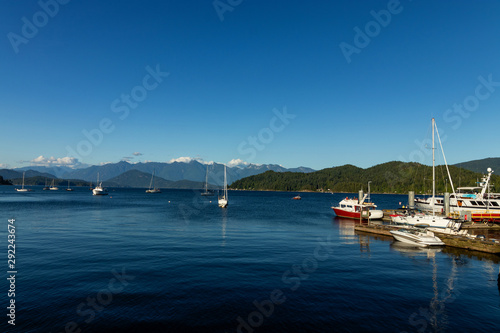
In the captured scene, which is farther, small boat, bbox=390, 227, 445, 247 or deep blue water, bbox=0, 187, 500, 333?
small boat, bbox=390, 227, 445, 247

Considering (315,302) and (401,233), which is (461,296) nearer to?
(315,302)

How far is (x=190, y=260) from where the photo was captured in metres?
32.3

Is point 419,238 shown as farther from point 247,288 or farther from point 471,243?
point 247,288

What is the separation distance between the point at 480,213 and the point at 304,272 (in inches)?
2363

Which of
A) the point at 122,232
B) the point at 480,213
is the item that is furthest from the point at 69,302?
the point at 480,213

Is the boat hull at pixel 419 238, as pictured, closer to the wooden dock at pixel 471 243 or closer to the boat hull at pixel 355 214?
the wooden dock at pixel 471 243

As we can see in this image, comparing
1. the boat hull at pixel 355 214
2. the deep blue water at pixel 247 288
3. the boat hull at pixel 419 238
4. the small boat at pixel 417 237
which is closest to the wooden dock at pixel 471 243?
the small boat at pixel 417 237

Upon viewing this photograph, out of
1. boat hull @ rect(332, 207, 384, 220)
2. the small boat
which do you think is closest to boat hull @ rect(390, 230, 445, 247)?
the small boat

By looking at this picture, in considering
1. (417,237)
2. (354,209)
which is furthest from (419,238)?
(354,209)

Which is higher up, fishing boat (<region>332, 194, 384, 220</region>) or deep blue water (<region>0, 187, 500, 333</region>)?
fishing boat (<region>332, 194, 384, 220</region>)

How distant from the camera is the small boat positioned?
1620 inches

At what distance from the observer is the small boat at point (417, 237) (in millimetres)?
41156

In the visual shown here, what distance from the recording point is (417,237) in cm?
4228

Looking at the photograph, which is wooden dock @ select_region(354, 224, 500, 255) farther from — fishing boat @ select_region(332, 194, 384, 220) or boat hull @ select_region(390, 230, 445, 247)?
fishing boat @ select_region(332, 194, 384, 220)
